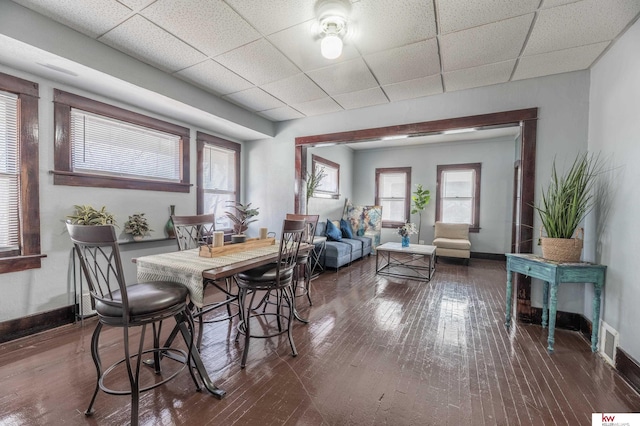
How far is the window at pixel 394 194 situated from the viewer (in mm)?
6906

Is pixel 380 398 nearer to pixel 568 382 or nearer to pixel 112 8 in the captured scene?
pixel 568 382

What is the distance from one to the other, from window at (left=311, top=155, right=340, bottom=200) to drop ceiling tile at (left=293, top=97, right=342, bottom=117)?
1401 mm

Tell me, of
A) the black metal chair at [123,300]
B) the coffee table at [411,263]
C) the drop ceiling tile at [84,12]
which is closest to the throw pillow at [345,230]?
the coffee table at [411,263]

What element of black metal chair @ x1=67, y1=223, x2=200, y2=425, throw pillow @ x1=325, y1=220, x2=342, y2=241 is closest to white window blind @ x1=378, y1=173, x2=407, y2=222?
throw pillow @ x1=325, y1=220, x2=342, y2=241

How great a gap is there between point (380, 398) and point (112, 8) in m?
3.35

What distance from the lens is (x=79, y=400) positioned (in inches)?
64.4

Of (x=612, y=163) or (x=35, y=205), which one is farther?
(x=35, y=205)

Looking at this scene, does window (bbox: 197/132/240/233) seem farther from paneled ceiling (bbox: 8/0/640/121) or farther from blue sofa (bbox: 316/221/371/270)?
blue sofa (bbox: 316/221/371/270)

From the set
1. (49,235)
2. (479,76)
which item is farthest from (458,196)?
(49,235)

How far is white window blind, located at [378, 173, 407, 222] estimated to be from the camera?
23.0 feet

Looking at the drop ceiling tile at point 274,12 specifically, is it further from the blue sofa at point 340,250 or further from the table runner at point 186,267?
the blue sofa at point 340,250

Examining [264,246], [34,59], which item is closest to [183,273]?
[264,246]

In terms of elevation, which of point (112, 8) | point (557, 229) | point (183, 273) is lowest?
A: point (183, 273)

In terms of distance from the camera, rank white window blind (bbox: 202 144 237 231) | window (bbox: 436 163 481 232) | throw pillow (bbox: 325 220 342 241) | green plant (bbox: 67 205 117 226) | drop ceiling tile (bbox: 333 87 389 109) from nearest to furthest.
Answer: green plant (bbox: 67 205 117 226)
drop ceiling tile (bbox: 333 87 389 109)
white window blind (bbox: 202 144 237 231)
throw pillow (bbox: 325 220 342 241)
window (bbox: 436 163 481 232)
